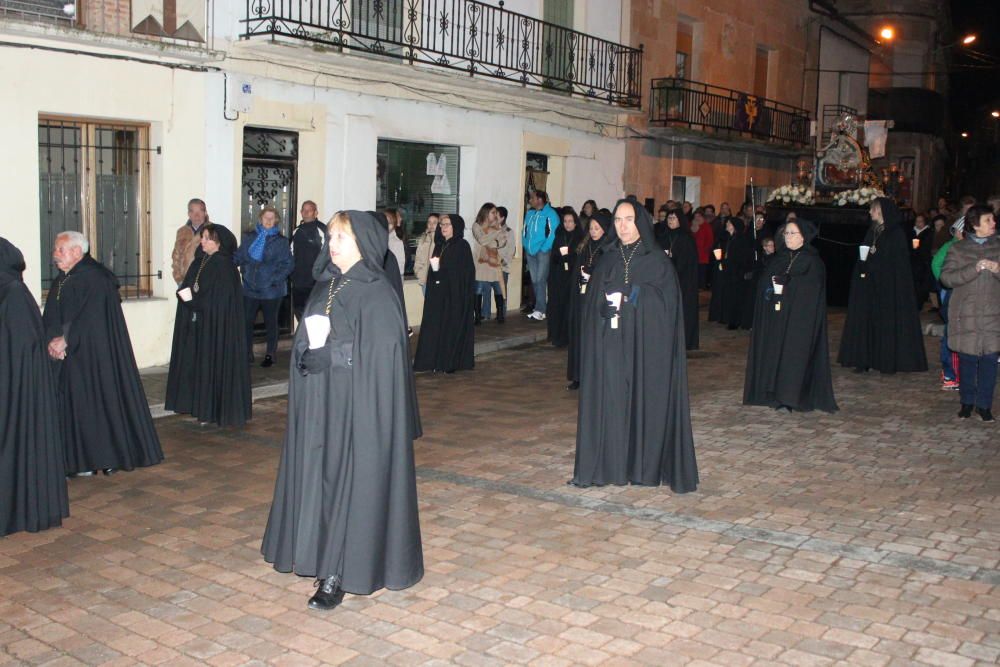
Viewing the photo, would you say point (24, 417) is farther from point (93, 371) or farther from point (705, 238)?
point (705, 238)

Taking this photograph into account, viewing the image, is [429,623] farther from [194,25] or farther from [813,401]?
[194,25]

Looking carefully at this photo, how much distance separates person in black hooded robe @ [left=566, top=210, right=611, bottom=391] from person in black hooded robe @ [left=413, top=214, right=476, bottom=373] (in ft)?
4.35

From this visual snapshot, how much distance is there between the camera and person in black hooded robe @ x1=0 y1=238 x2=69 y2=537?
257 inches

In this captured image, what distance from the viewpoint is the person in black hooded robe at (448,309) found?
12922mm

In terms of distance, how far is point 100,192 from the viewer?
40.4ft

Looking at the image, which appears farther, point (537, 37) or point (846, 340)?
point (537, 37)

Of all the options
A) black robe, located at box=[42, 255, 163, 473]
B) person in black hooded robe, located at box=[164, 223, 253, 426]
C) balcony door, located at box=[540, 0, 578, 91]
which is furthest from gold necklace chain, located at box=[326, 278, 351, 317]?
balcony door, located at box=[540, 0, 578, 91]

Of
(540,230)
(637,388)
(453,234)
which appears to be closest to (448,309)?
(453,234)

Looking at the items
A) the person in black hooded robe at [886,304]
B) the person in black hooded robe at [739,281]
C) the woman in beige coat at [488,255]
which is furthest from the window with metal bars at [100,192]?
the person in black hooded robe at [739,281]

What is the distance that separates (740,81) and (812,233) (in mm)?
16158

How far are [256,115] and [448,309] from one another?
3.40m

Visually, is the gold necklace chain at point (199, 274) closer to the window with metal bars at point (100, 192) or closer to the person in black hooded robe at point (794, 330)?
the window with metal bars at point (100, 192)

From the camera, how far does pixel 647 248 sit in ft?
25.6

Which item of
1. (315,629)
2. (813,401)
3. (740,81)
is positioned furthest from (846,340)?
(740,81)
